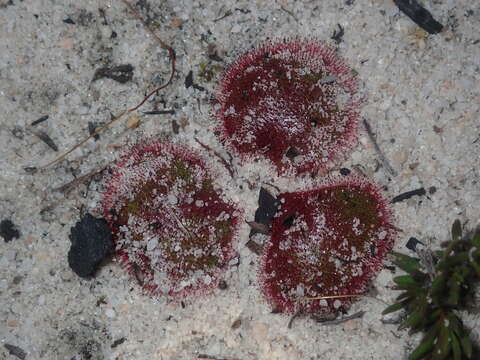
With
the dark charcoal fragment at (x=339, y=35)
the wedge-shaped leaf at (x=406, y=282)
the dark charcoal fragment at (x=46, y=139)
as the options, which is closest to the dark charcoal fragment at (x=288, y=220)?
the wedge-shaped leaf at (x=406, y=282)

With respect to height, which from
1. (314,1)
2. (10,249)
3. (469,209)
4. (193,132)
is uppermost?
(314,1)

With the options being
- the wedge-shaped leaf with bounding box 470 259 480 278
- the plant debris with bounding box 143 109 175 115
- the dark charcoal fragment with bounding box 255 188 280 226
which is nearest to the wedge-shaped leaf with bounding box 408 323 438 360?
the wedge-shaped leaf with bounding box 470 259 480 278

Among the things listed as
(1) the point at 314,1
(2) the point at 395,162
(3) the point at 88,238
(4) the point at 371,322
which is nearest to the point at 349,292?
(4) the point at 371,322

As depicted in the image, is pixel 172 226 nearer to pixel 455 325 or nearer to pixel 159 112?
pixel 159 112

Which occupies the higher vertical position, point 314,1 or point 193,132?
point 314,1

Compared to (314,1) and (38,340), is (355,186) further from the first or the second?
(38,340)

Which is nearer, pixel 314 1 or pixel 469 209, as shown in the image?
pixel 469 209
